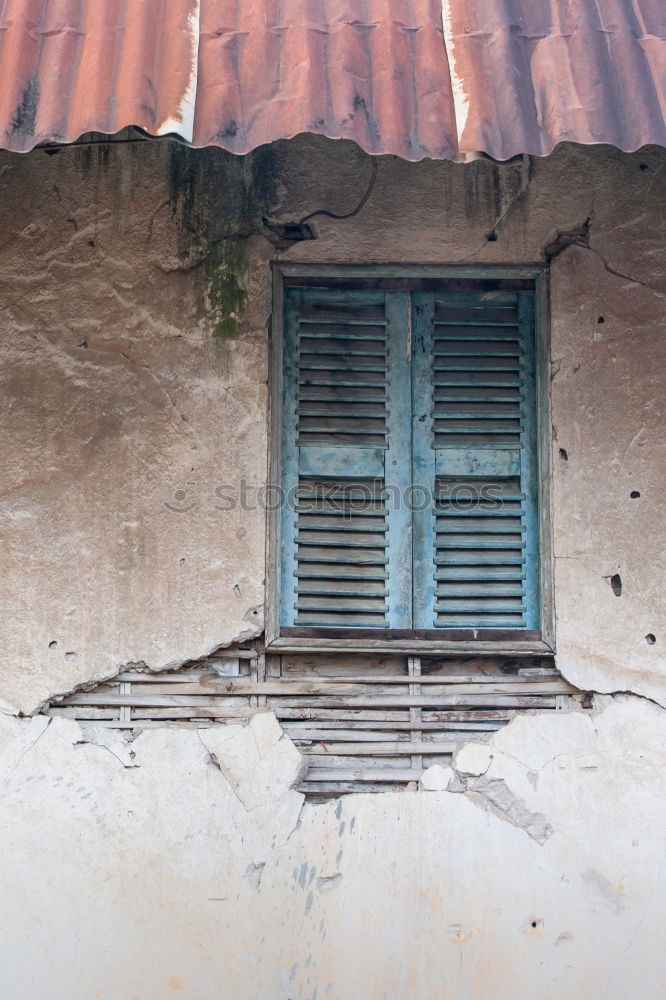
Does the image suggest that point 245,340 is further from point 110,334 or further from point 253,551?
point 253,551

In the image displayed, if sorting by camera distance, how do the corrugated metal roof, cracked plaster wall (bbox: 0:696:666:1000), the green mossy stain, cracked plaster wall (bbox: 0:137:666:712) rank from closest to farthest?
1. the corrugated metal roof
2. cracked plaster wall (bbox: 0:696:666:1000)
3. cracked plaster wall (bbox: 0:137:666:712)
4. the green mossy stain

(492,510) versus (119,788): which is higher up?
(492,510)

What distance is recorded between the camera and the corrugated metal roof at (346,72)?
2744 mm

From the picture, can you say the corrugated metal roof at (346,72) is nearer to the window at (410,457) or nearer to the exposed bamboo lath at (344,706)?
the window at (410,457)

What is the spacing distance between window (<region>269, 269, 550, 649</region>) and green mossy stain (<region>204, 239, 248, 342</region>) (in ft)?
0.64

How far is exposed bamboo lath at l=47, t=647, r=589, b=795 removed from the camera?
→ 11.8 feet

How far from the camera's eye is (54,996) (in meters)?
3.40

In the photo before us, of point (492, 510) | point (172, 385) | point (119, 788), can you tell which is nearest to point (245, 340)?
point (172, 385)

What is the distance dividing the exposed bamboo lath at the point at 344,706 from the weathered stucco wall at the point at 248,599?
0.08 meters

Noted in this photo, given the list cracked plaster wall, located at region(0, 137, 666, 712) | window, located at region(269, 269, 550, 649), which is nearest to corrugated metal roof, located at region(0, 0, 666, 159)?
cracked plaster wall, located at region(0, 137, 666, 712)

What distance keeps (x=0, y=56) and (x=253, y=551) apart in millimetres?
1683

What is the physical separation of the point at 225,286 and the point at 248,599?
3.58 feet

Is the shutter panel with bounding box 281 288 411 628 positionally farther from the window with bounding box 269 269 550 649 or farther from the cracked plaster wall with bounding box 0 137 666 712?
the cracked plaster wall with bounding box 0 137 666 712

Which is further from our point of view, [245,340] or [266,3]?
[245,340]
